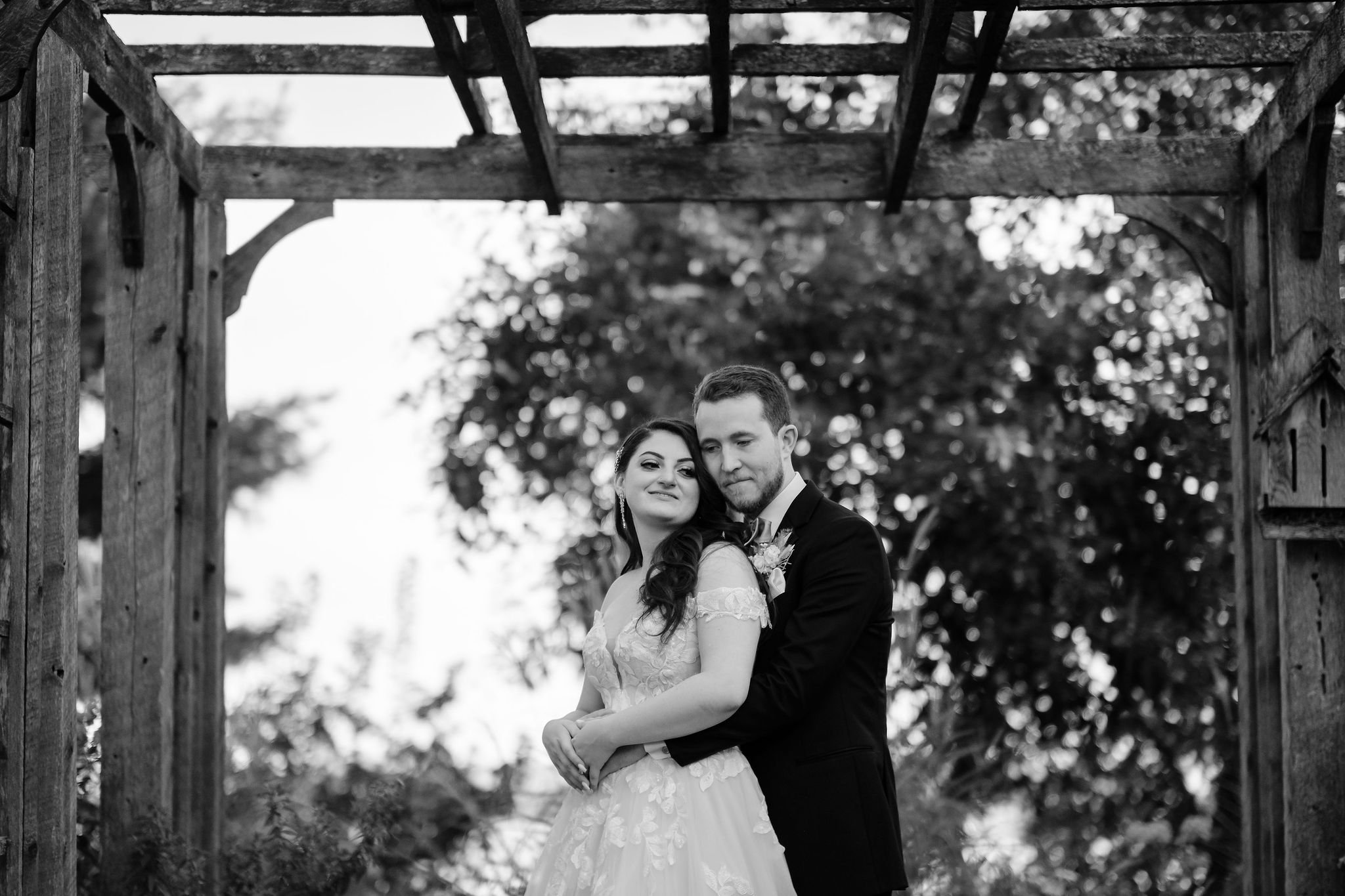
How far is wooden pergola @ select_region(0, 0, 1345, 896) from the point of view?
356 cm

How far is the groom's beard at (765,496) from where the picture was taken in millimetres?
3451

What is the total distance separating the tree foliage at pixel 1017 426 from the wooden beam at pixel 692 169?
236 centimetres

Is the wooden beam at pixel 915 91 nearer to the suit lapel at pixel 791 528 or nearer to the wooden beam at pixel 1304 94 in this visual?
the wooden beam at pixel 1304 94

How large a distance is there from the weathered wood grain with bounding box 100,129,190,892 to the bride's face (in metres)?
2.10

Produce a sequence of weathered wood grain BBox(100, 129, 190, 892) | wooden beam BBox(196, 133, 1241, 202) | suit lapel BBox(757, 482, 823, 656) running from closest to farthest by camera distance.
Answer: suit lapel BBox(757, 482, 823, 656)
weathered wood grain BBox(100, 129, 190, 892)
wooden beam BBox(196, 133, 1241, 202)

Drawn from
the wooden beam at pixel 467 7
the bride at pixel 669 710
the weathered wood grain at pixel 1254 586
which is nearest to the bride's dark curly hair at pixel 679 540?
the bride at pixel 669 710

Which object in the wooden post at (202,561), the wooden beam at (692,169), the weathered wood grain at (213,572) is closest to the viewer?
the wooden post at (202,561)

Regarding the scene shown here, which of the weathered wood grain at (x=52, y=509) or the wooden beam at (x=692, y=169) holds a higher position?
the wooden beam at (x=692, y=169)

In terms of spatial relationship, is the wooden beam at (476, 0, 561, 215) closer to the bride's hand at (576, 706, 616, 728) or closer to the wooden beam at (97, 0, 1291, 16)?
the wooden beam at (97, 0, 1291, 16)

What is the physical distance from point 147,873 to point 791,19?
668cm

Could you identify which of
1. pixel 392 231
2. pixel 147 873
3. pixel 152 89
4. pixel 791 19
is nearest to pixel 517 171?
pixel 152 89

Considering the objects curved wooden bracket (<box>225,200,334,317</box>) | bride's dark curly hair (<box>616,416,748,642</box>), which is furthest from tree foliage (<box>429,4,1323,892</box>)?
bride's dark curly hair (<box>616,416,748,642</box>)

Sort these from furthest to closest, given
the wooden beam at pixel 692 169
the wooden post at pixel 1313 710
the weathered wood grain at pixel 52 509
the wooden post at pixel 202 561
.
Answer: the wooden beam at pixel 692 169 → the wooden post at pixel 202 561 → the wooden post at pixel 1313 710 → the weathered wood grain at pixel 52 509

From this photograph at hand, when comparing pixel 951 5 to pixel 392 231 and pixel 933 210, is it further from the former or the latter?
pixel 392 231
